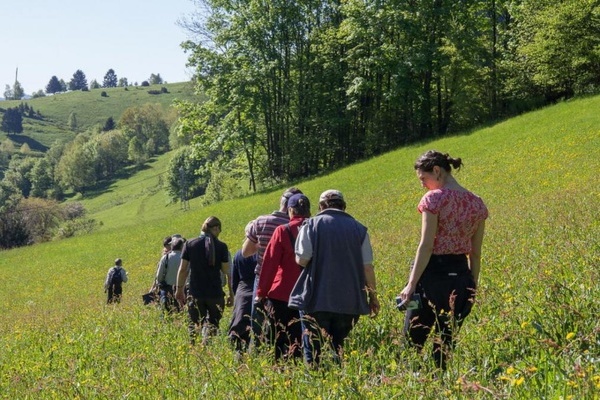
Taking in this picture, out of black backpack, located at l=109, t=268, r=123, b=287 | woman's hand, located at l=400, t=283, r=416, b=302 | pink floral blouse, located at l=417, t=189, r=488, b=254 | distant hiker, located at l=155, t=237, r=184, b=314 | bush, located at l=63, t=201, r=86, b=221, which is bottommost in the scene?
bush, located at l=63, t=201, r=86, b=221

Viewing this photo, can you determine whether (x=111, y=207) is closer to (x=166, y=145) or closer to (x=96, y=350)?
(x=166, y=145)

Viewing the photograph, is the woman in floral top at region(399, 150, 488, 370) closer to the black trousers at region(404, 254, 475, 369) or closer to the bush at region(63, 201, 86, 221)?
the black trousers at region(404, 254, 475, 369)

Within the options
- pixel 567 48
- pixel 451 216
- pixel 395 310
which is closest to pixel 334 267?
pixel 451 216

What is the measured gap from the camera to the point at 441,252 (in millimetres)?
5004

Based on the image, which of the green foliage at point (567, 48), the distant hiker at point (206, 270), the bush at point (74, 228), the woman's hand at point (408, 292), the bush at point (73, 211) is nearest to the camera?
the woman's hand at point (408, 292)

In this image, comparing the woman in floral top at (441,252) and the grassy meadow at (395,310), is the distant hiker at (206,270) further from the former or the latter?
the woman in floral top at (441,252)

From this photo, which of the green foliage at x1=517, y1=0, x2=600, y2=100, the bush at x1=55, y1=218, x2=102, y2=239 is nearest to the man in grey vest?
the green foliage at x1=517, y1=0, x2=600, y2=100

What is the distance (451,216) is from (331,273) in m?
1.29

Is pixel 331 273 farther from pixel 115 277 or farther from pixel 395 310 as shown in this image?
pixel 115 277

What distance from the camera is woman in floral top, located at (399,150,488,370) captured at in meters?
4.93

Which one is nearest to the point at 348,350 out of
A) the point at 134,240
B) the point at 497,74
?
the point at 134,240

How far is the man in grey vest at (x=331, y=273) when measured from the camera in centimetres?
577

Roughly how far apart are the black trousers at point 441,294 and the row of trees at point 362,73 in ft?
111

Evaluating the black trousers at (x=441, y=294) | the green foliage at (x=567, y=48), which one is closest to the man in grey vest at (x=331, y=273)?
the black trousers at (x=441, y=294)
